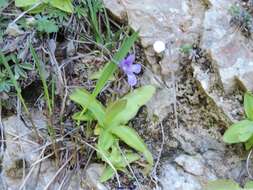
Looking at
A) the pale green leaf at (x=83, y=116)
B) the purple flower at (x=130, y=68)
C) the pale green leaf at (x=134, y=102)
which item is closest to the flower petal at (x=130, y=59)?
the purple flower at (x=130, y=68)

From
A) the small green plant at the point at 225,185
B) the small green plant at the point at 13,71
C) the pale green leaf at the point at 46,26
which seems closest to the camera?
the small green plant at the point at 225,185

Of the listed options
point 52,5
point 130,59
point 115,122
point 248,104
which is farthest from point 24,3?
point 248,104

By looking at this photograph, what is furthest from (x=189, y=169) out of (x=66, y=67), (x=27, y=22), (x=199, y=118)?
(x=27, y=22)

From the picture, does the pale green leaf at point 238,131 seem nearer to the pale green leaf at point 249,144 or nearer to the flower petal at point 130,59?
the pale green leaf at point 249,144

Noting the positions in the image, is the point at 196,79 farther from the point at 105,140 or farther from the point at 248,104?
the point at 105,140

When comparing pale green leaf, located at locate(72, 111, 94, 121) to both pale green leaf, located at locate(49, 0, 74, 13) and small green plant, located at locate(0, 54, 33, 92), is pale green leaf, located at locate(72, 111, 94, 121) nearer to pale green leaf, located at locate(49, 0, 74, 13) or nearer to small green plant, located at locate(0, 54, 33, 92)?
small green plant, located at locate(0, 54, 33, 92)

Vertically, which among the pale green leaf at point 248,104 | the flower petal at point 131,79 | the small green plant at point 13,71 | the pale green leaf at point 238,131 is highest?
the small green plant at point 13,71
